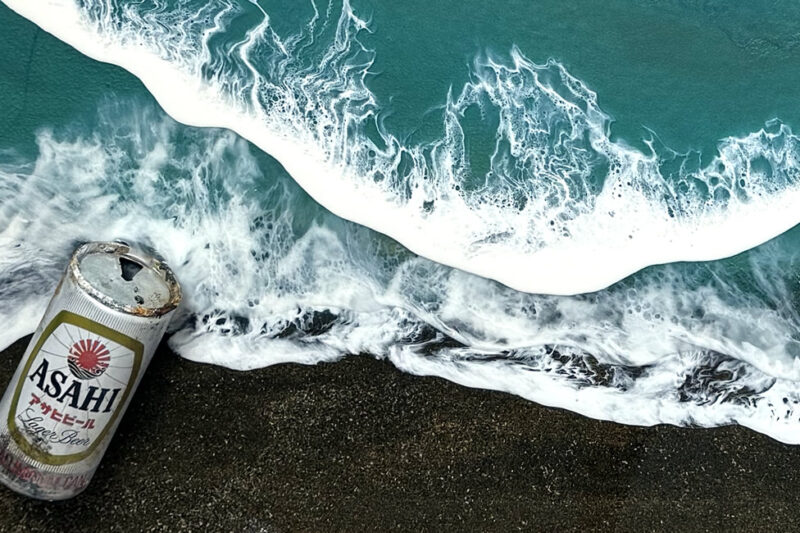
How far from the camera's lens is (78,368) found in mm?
2641

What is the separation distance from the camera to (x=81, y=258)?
2.70m

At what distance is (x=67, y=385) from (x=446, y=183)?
7.53ft

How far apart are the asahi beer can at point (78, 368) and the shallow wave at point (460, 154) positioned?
1.19 meters

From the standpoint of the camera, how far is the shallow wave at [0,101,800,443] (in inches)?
130

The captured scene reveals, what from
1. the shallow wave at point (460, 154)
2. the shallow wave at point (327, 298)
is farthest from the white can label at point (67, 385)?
the shallow wave at point (460, 154)

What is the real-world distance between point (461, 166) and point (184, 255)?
1.73 metres

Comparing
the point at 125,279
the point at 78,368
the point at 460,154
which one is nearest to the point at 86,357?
the point at 78,368

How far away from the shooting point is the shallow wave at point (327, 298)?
329 cm

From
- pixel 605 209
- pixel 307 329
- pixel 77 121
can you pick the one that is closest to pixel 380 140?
pixel 307 329

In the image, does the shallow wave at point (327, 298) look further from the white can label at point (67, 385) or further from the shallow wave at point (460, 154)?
the white can label at point (67, 385)

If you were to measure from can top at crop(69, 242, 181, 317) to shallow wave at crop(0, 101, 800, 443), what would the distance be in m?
0.50

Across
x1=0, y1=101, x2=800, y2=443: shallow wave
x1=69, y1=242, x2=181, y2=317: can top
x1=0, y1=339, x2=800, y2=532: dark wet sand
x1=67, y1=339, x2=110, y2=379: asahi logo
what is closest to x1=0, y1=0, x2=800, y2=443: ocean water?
x1=0, y1=101, x2=800, y2=443: shallow wave

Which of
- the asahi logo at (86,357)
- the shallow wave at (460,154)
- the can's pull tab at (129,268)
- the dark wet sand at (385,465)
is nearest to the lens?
the asahi logo at (86,357)

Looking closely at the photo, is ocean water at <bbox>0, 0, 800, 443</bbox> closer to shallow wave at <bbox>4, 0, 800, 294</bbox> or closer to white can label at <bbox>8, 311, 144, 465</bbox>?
shallow wave at <bbox>4, 0, 800, 294</bbox>
